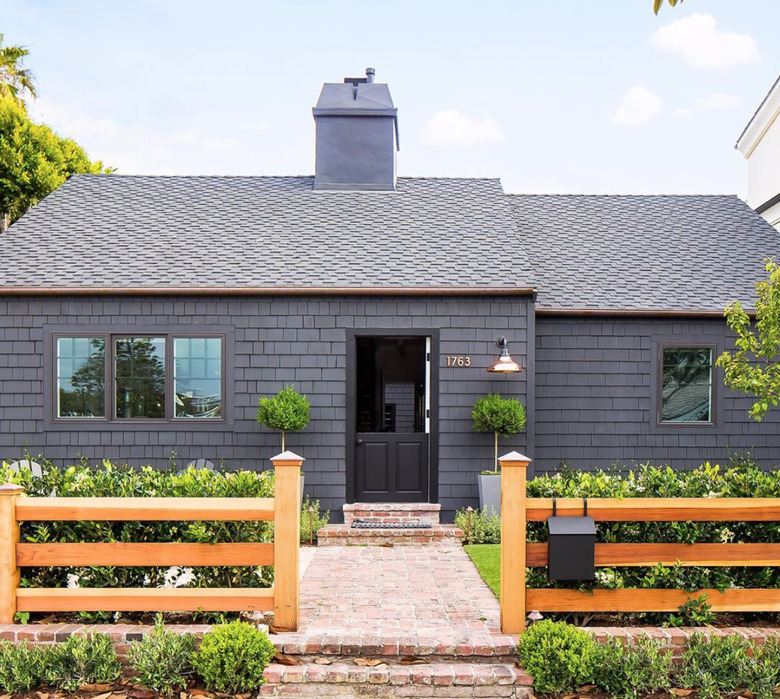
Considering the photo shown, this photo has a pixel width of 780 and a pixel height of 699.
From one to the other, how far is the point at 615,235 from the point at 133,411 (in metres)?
7.84

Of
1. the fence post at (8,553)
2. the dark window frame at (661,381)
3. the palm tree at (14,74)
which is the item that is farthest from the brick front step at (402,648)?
the palm tree at (14,74)

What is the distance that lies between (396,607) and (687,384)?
5833 mm

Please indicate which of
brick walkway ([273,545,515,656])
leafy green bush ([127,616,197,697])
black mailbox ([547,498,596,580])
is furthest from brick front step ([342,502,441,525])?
leafy green bush ([127,616,197,697])

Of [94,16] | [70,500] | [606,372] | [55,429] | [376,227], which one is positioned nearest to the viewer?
[70,500]

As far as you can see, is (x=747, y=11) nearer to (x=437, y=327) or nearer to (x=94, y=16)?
(x=437, y=327)

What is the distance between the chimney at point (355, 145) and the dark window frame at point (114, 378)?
145 inches

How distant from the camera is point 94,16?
1645 centimetres

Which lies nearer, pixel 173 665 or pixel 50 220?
pixel 173 665

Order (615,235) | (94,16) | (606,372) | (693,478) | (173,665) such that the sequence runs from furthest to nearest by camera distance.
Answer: (94,16) → (615,235) → (606,372) → (693,478) → (173,665)

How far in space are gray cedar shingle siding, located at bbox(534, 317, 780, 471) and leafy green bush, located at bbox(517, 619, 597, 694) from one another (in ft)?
16.6

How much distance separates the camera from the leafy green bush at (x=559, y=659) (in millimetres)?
4098

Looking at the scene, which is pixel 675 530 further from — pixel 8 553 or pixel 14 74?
pixel 14 74

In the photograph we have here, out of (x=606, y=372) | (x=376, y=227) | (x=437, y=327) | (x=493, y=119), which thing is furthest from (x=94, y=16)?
(x=493, y=119)

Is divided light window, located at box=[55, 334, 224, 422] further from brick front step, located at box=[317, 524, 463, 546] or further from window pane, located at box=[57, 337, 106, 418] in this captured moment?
brick front step, located at box=[317, 524, 463, 546]
